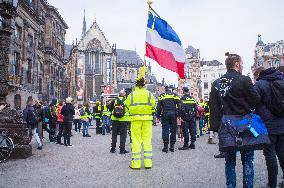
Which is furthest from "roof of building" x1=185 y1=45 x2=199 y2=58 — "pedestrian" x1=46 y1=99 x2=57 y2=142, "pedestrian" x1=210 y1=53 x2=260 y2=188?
"pedestrian" x1=210 y1=53 x2=260 y2=188

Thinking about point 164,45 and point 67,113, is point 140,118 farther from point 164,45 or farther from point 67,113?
point 67,113

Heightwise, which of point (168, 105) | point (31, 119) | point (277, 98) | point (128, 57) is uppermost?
point (128, 57)

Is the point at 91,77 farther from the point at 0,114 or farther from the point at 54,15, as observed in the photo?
the point at 0,114

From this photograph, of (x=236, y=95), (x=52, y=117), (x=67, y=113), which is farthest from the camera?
(x=52, y=117)

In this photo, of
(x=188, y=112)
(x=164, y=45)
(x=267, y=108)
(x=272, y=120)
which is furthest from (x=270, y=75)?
(x=188, y=112)

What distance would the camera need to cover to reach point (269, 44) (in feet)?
229

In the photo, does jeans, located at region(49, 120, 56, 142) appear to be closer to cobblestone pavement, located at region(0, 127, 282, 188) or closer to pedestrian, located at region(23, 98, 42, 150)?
pedestrian, located at region(23, 98, 42, 150)

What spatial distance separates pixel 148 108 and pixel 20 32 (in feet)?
87.9

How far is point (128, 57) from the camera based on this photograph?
91.2m

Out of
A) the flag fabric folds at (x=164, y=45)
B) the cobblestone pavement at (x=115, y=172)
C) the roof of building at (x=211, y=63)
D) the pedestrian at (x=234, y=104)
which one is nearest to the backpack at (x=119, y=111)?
the cobblestone pavement at (x=115, y=172)

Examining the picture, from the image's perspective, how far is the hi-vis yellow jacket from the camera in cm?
701

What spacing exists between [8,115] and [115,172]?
13.9ft

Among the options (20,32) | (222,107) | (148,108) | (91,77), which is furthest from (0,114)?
(91,77)

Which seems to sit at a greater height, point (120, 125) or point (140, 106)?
point (140, 106)
